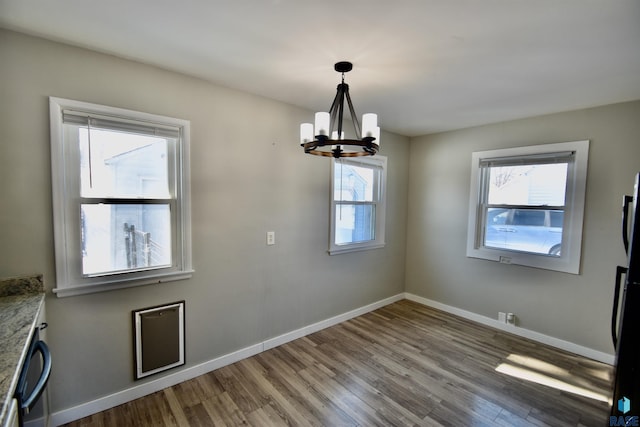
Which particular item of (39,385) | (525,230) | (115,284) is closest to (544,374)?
(525,230)

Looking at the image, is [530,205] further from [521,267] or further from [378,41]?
[378,41]

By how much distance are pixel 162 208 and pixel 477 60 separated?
8.43ft

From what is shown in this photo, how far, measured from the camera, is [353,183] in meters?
3.61

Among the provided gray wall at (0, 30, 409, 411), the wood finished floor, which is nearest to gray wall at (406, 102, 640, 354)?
the wood finished floor

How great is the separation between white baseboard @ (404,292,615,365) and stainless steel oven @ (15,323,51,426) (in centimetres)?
406

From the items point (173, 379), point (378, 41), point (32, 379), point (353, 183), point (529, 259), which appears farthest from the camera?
point (353, 183)

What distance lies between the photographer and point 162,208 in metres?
2.22

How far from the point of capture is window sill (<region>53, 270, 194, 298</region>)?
1835 mm

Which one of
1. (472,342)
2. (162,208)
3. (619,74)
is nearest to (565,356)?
(472,342)

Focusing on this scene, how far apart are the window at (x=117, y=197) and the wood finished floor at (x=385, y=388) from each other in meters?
0.97

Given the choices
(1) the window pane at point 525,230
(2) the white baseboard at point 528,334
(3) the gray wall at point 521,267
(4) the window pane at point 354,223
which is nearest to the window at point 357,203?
(4) the window pane at point 354,223

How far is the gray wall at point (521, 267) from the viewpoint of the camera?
8.77 feet

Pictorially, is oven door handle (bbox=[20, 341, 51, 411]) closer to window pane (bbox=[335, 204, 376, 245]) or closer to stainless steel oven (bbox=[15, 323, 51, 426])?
stainless steel oven (bbox=[15, 323, 51, 426])

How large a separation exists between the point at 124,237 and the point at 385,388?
2.38 m
